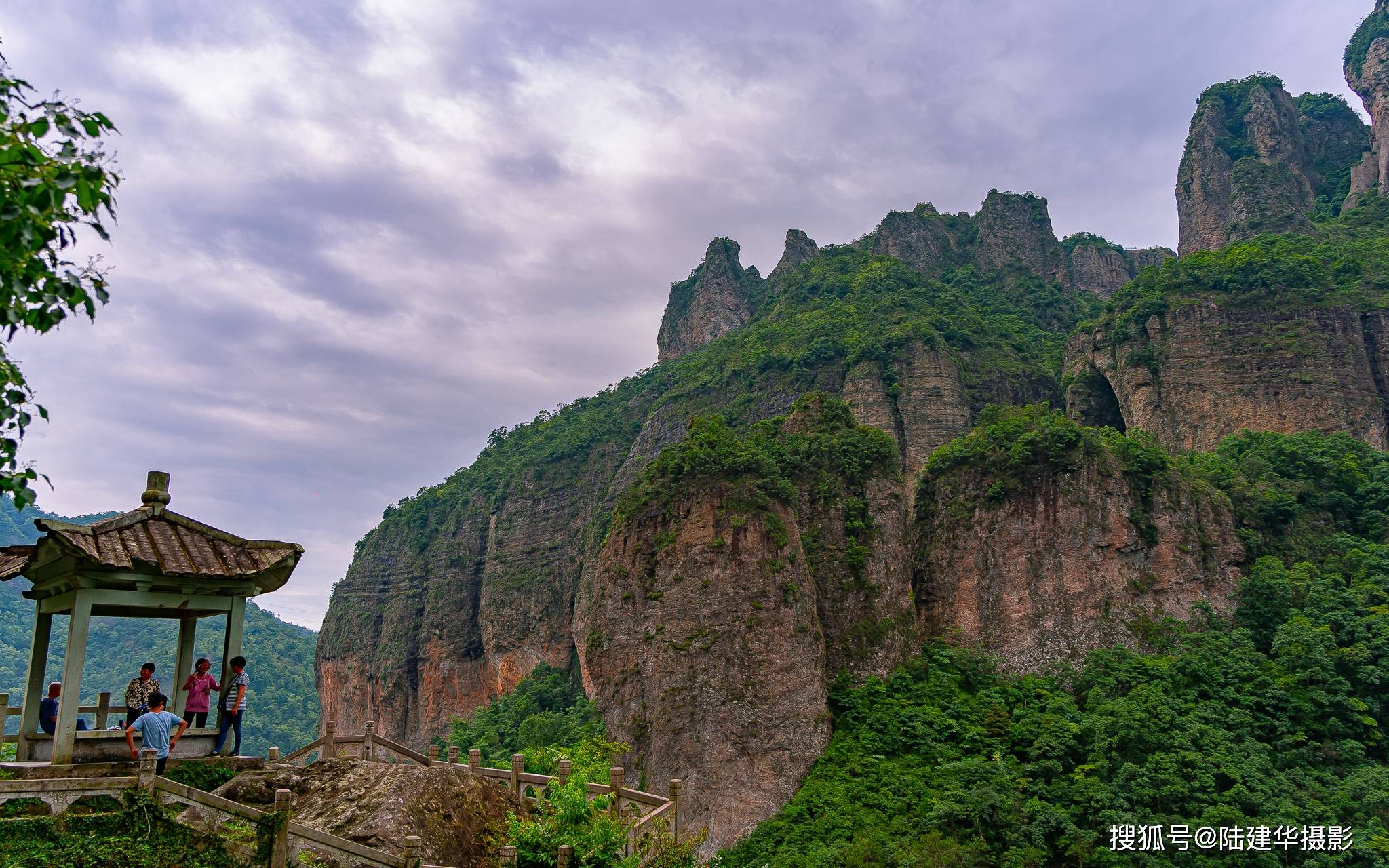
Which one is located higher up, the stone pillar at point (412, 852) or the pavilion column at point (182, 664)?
the pavilion column at point (182, 664)

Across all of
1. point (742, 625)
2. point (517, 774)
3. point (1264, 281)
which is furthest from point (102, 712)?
point (1264, 281)

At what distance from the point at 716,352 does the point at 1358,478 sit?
38243 millimetres

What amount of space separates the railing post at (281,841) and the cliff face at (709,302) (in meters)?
70.4

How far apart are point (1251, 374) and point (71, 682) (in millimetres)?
43449

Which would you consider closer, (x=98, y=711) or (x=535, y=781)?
(x=98, y=711)

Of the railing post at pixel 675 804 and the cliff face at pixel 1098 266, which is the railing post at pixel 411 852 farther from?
the cliff face at pixel 1098 266

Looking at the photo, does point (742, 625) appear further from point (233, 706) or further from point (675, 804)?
point (233, 706)

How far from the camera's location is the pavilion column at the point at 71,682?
10.1m

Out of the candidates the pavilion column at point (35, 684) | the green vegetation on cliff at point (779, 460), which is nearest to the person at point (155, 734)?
the pavilion column at point (35, 684)

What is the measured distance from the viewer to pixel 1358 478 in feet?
114

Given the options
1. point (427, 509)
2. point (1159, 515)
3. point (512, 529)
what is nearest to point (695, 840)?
point (1159, 515)

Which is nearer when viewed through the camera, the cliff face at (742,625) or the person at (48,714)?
the person at (48,714)

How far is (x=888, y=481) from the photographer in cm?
3559

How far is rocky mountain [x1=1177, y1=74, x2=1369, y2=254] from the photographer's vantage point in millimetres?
59719
